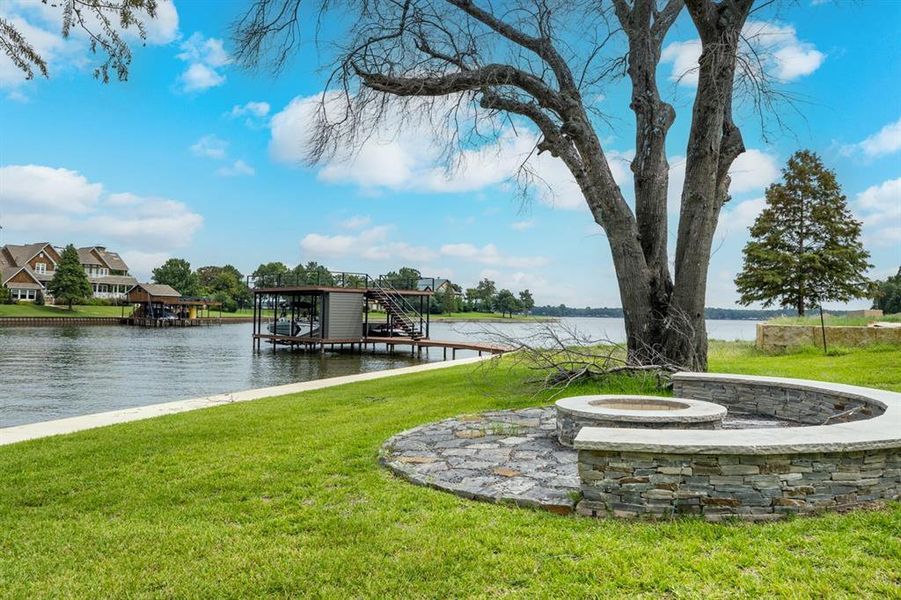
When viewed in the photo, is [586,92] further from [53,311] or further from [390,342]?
[53,311]

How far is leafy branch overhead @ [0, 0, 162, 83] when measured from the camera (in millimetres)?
3600

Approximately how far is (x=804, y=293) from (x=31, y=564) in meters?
26.6

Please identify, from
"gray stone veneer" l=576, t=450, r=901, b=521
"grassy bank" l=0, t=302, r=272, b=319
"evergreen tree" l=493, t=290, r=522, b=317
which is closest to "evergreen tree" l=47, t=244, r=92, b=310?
"grassy bank" l=0, t=302, r=272, b=319

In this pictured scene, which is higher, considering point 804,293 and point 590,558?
point 804,293

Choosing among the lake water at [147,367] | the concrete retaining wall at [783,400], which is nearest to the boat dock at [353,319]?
the lake water at [147,367]

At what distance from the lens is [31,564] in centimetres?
322

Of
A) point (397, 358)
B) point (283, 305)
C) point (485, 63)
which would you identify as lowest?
point (397, 358)

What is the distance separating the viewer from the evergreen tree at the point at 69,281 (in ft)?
185

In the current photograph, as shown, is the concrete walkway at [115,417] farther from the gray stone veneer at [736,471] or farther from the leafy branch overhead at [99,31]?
the gray stone veneer at [736,471]

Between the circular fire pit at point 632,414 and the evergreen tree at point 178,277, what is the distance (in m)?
79.9

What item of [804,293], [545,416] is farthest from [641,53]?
[804,293]

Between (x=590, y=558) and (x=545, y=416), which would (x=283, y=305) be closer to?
(x=545, y=416)

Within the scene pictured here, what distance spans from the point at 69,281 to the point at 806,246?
6082 centimetres

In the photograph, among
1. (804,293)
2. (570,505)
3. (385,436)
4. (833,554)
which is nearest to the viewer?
(833,554)
